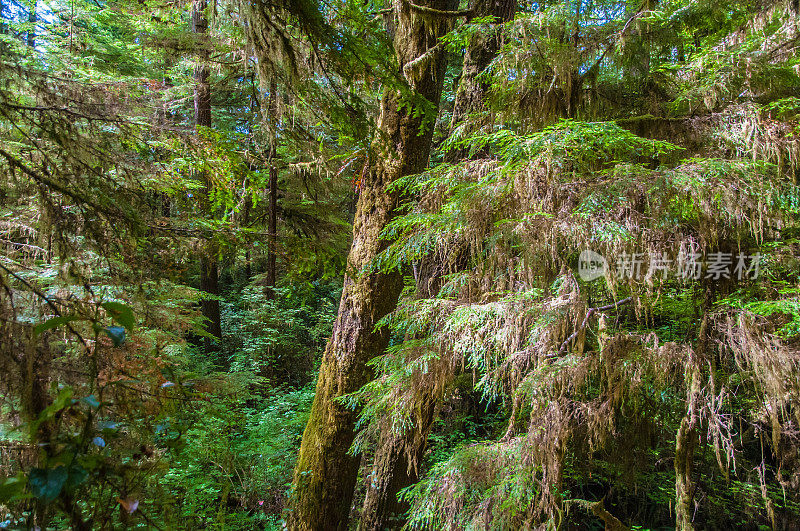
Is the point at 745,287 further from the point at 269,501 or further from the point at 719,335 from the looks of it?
the point at 269,501

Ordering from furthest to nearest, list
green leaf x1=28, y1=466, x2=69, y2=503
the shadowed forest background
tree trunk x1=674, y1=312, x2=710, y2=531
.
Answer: tree trunk x1=674, y1=312, x2=710, y2=531 → the shadowed forest background → green leaf x1=28, y1=466, x2=69, y2=503

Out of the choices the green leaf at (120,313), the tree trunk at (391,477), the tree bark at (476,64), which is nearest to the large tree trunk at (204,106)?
the tree trunk at (391,477)

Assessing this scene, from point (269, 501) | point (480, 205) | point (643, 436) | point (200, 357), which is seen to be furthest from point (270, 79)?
point (200, 357)

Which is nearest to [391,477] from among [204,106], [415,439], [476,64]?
[415,439]

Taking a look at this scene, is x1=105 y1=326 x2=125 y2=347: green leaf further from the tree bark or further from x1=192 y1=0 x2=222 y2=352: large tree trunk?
x1=192 y1=0 x2=222 y2=352: large tree trunk

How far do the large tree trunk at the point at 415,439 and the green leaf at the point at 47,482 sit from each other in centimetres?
277

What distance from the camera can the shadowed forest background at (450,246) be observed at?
185 cm

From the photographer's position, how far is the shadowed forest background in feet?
6.07

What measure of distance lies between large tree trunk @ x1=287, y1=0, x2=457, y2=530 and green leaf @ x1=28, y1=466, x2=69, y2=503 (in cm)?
252

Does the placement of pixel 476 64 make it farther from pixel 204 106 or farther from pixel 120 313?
pixel 204 106

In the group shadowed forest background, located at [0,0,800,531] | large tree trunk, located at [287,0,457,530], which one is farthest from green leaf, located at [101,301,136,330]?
large tree trunk, located at [287,0,457,530]

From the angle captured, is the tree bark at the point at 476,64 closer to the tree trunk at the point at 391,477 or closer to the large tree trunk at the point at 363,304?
the large tree trunk at the point at 363,304

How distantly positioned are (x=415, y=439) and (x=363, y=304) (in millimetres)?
1262

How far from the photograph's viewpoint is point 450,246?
3520 millimetres
